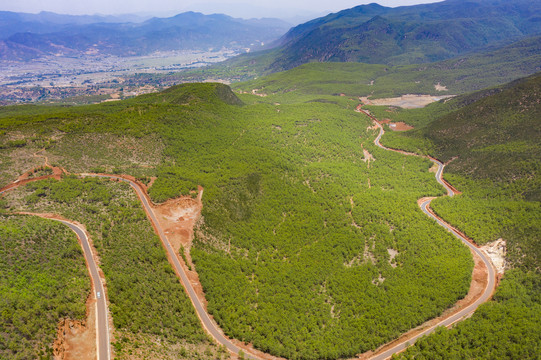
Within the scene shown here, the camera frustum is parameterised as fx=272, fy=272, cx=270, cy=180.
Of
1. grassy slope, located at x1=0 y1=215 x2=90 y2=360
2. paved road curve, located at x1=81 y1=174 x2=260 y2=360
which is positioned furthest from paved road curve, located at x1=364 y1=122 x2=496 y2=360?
grassy slope, located at x1=0 y1=215 x2=90 y2=360

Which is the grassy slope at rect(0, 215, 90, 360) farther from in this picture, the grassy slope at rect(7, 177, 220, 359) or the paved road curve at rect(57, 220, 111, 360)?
the grassy slope at rect(7, 177, 220, 359)

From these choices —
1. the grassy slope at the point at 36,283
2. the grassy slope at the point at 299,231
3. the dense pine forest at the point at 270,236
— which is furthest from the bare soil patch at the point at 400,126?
the grassy slope at the point at 36,283

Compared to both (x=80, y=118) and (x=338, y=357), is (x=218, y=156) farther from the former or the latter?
(x=338, y=357)

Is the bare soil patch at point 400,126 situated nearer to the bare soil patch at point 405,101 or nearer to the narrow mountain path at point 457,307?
the bare soil patch at point 405,101

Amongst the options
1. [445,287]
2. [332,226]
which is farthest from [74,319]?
[445,287]

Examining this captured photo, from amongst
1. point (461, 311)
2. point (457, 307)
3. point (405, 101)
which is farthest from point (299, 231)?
point (405, 101)

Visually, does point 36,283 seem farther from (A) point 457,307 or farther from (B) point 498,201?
(B) point 498,201
